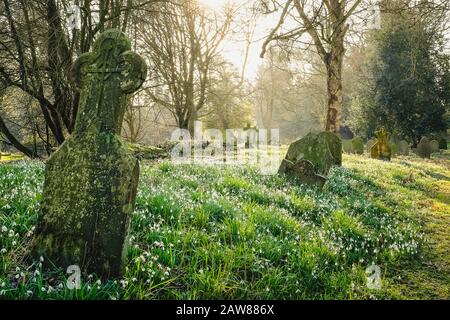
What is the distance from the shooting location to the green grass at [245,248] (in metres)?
3.21

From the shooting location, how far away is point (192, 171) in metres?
9.04

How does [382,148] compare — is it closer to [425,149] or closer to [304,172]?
[425,149]

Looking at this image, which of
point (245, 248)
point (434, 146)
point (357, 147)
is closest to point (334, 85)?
point (357, 147)

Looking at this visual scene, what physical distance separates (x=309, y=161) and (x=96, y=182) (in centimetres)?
661

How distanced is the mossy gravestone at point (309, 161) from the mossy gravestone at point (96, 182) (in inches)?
237

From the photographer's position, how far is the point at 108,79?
3717 mm

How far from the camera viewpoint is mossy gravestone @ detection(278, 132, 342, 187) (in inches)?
342

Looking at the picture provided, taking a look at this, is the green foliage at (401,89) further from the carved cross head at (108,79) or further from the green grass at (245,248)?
the carved cross head at (108,79)

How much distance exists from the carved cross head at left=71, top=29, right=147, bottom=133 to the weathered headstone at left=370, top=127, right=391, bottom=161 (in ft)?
62.5

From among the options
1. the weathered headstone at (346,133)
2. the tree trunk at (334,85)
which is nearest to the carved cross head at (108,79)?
the tree trunk at (334,85)

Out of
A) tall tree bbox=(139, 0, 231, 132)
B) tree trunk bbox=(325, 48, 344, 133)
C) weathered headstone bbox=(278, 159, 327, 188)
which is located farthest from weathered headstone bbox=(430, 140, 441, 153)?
weathered headstone bbox=(278, 159, 327, 188)

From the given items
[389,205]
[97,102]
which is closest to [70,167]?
[97,102]
